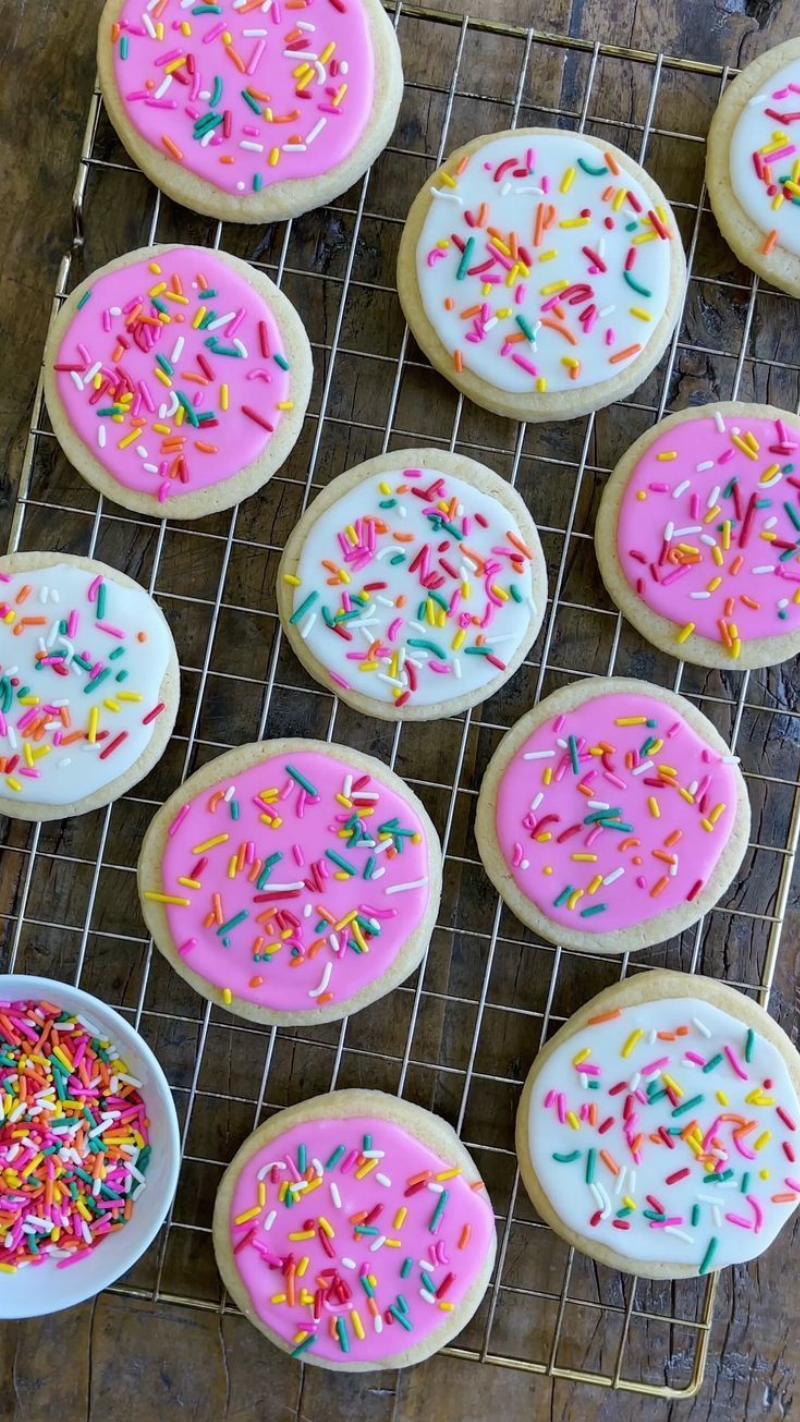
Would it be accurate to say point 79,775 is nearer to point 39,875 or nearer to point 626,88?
point 39,875

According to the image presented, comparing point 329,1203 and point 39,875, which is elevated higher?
point 39,875

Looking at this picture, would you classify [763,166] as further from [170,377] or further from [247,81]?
[170,377]

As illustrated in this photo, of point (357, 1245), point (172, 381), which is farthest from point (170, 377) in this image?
point (357, 1245)

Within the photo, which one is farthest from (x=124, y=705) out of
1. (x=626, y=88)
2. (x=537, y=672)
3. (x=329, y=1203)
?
(x=626, y=88)

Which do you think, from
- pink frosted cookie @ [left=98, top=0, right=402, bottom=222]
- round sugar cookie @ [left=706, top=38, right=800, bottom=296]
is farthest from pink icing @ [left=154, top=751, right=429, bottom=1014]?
round sugar cookie @ [left=706, top=38, right=800, bottom=296]

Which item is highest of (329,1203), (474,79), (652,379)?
(474,79)
